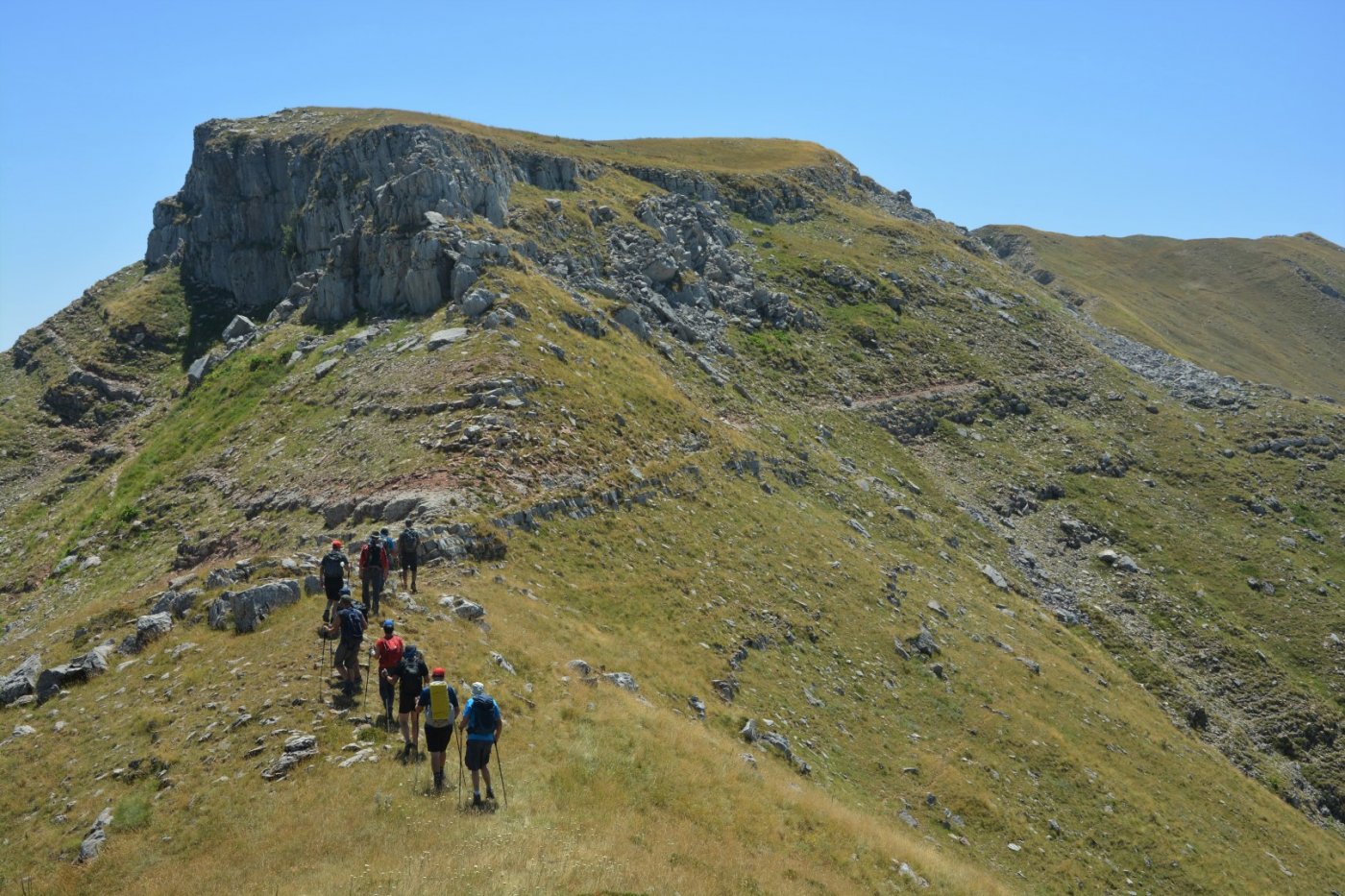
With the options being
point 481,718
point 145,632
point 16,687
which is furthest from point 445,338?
point 481,718

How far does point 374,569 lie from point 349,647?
11.3ft

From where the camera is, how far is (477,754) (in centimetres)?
1650

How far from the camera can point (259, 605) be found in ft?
77.2

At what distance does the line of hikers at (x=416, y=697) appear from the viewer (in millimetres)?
16531

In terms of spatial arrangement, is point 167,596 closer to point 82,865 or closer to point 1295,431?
point 82,865

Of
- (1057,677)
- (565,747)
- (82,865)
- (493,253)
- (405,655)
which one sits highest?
(493,253)

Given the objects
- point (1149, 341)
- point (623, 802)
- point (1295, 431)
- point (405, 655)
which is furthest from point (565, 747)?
point (1149, 341)

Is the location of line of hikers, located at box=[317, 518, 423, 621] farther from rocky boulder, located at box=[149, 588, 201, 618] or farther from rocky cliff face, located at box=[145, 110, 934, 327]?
rocky cliff face, located at box=[145, 110, 934, 327]

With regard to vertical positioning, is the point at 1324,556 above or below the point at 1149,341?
below

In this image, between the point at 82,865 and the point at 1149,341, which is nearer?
the point at 82,865

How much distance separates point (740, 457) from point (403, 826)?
36216 millimetres

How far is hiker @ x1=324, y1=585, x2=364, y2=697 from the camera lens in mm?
19719

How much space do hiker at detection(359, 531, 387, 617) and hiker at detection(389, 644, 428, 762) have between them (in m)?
5.20

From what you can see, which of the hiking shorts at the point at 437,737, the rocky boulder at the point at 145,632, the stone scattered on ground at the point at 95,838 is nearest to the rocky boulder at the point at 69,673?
the rocky boulder at the point at 145,632
